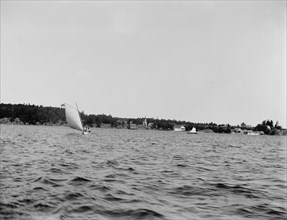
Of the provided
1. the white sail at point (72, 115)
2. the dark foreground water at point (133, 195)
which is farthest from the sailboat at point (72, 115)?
the dark foreground water at point (133, 195)

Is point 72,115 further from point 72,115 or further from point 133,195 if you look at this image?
point 133,195

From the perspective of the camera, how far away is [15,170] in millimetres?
14562

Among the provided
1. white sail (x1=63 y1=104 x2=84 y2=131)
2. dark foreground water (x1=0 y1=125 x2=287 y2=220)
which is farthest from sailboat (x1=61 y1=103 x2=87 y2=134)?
dark foreground water (x1=0 y1=125 x2=287 y2=220)

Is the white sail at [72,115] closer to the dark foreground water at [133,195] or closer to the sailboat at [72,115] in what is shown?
the sailboat at [72,115]

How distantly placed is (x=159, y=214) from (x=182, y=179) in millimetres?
6045

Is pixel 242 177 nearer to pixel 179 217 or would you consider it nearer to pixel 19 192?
pixel 179 217

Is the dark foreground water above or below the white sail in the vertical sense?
below

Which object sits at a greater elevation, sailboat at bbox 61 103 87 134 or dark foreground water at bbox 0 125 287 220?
sailboat at bbox 61 103 87 134

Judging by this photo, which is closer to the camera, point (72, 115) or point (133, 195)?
point (133, 195)

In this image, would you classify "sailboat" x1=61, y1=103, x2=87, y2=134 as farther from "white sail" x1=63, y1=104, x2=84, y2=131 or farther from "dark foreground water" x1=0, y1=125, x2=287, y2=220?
"dark foreground water" x1=0, y1=125, x2=287, y2=220

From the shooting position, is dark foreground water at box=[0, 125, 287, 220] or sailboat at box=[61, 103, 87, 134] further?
sailboat at box=[61, 103, 87, 134]

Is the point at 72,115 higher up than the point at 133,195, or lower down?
higher up

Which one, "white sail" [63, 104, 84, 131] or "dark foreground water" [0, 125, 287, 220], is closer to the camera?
"dark foreground water" [0, 125, 287, 220]

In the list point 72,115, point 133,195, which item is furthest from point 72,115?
point 133,195
